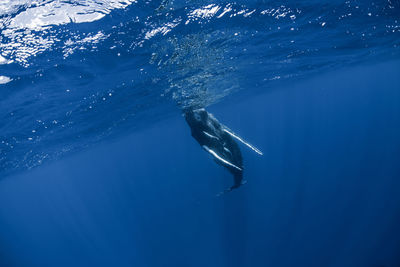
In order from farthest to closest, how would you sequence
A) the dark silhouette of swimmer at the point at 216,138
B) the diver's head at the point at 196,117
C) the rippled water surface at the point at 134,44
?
the rippled water surface at the point at 134,44 → the diver's head at the point at 196,117 → the dark silhouette of swimmer at the point at 216,138

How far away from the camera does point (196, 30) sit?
27.5 feet

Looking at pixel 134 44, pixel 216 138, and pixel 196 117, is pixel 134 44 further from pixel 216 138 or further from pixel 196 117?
pixel 216 138

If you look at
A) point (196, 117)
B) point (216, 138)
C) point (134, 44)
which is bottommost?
point (216, 138)

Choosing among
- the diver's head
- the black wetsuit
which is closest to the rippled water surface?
the diver's head

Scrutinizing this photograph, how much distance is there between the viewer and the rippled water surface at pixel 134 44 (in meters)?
6.05

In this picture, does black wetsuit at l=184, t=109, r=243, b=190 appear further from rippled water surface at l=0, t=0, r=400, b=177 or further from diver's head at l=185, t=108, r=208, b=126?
rippled water surface at l=0, t=0, r=400, b=177

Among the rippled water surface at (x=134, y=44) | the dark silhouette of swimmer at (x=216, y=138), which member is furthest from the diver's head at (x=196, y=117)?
the rippled water surface at (x=134, y=44)

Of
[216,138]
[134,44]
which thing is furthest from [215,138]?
[134,44]

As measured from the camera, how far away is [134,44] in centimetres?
821

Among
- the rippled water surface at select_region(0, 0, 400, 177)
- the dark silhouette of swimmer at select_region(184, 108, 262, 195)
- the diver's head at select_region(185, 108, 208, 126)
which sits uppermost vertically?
the rippled water surface at select_region(0, 0, 400, 177)

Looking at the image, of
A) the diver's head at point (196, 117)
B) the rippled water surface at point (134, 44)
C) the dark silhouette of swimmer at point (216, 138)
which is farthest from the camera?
the rippled water surface at point (134, 44)

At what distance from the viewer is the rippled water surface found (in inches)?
238

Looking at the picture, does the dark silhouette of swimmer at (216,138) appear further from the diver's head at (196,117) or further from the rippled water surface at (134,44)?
the rippled water surface at (134,44)

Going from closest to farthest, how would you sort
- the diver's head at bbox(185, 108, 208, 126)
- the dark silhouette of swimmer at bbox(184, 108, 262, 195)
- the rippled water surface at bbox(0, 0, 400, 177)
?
the dark silhouette of swimmer at bbox(184, 108, 262, 195) → the diver's head at bbox(185, 108, 208, 126) → the rippled water surface at bbox(0, 0, 400, 177)
